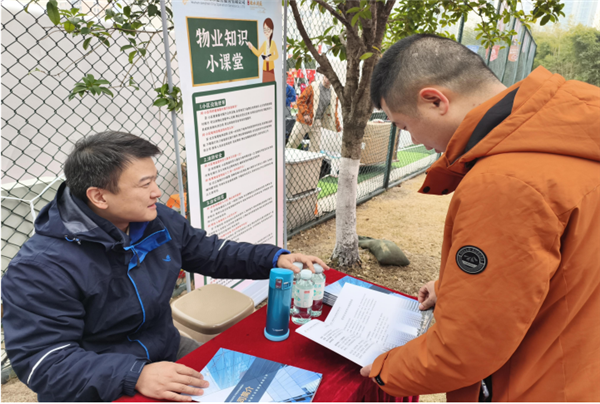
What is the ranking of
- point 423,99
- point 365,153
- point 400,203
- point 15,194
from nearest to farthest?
point 423,99 → point 15,194 → point 400,203 → point 365,153

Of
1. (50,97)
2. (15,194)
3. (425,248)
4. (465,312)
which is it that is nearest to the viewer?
(465,312)

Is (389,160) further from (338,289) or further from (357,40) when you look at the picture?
(338,289)

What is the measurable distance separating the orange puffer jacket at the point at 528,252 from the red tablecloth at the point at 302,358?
0.30 metres

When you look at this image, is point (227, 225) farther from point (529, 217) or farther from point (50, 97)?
point (529, 217)

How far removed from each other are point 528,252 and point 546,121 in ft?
0.99

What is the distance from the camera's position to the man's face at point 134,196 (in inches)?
53.3

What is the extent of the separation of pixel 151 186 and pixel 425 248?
3.80 m

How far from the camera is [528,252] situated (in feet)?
2.63

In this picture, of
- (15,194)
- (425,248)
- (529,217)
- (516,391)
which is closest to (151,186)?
(529,217)

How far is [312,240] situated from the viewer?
4.57 m

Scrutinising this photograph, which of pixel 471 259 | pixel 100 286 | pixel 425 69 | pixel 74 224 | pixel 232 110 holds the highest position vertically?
pixel 425 69

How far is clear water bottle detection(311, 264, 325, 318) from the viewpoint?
150cm

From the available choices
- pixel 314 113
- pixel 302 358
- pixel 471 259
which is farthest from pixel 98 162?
pixel 314 113

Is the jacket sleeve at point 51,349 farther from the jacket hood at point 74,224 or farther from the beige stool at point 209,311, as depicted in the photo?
the beige stool at point 209,311
